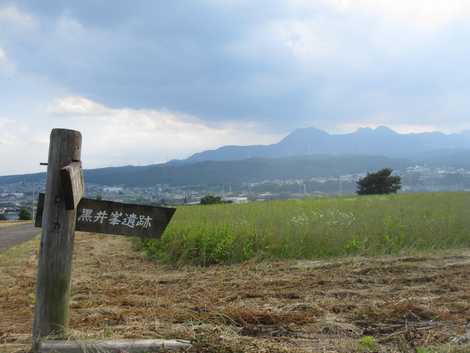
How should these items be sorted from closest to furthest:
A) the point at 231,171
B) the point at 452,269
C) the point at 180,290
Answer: the point at 180,290, the point at 452,269, the point at 231,171

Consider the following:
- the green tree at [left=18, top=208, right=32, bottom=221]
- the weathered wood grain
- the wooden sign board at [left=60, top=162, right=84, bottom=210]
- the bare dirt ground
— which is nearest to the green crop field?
the bare dirt ground

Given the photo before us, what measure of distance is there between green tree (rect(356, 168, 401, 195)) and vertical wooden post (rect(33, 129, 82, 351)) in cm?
4492

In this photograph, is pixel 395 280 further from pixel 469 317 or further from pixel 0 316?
pixel 0 316

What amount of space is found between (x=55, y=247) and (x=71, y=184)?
1.56ft

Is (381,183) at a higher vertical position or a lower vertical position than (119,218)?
lower

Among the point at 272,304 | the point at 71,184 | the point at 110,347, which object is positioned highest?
the point at 71,184

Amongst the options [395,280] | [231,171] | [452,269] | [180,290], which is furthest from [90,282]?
[231,171]

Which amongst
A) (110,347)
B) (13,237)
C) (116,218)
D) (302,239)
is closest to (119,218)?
(116,218)

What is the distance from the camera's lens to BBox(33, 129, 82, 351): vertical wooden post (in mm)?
2779

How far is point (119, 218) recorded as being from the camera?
303 centimetres

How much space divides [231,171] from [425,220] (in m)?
143

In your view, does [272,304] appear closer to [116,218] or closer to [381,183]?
[116,218]

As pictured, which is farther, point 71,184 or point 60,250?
point 60,250

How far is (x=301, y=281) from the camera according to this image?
4.99 meters
